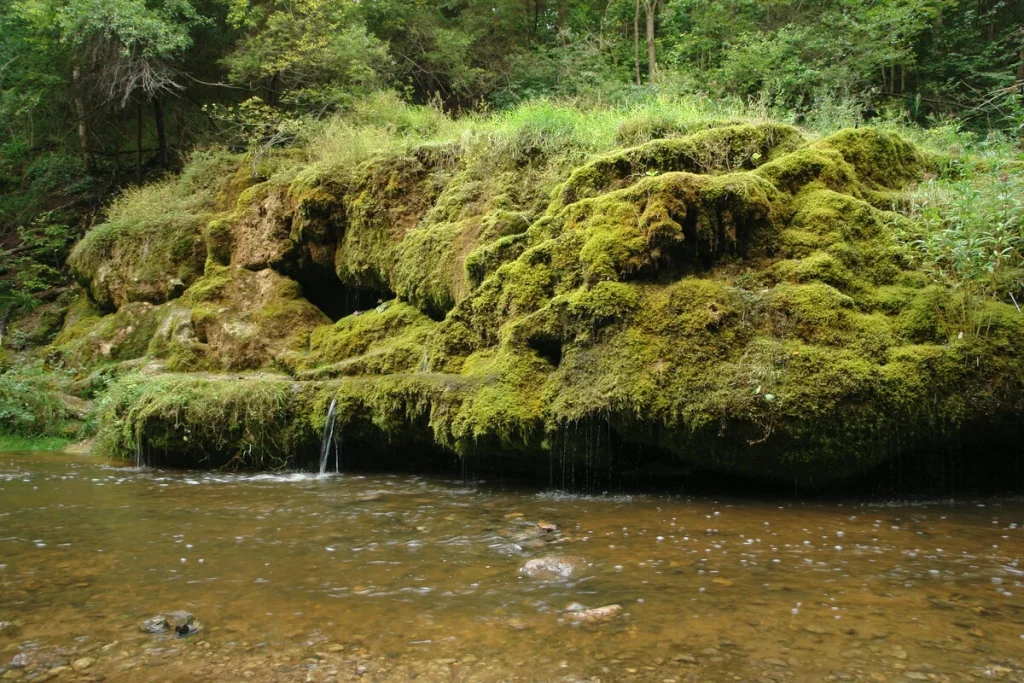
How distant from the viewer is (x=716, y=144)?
8438 mm

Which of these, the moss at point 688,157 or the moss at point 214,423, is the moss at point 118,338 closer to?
the moss at point 214,423

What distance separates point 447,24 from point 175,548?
16.7m

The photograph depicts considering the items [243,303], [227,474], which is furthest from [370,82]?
[227,474]

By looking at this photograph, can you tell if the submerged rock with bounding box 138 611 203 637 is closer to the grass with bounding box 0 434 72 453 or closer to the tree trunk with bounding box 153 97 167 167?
the grass with bounding box 0 434 72 453

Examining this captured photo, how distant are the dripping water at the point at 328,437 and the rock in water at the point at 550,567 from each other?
4.25 m

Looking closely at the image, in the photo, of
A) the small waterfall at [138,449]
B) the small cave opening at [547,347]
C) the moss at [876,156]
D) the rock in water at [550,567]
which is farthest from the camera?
the small waterfall at [138,449]

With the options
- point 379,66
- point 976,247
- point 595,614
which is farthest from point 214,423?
point 379,66

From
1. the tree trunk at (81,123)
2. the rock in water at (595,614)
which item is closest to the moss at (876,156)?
the rock in water at (595,614)

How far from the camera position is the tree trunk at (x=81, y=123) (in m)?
17.5

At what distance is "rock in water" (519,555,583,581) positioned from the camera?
4.29 metres

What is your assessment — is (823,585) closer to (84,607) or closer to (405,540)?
(405,540)

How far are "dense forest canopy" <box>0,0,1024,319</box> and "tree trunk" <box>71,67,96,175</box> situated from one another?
2.1 inches

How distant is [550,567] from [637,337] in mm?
2600

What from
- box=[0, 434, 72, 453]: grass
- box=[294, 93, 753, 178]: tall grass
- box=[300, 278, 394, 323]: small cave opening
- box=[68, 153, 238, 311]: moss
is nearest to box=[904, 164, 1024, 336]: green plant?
box=[294, 93, 753, 178]: tall grass
